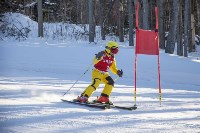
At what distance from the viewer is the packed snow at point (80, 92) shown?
609cm

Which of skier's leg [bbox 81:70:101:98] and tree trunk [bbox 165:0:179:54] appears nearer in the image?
skier's leg [bbox 81:70:101:98]

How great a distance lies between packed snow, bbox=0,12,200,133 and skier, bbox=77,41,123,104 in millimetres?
533

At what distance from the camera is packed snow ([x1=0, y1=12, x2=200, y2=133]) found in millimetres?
6090

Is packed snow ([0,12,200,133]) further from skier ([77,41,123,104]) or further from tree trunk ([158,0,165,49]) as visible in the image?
tree trunk ([158,0,165,49])

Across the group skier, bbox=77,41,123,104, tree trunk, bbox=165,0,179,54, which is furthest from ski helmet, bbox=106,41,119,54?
tree trunk, bbox=165,0,179,54

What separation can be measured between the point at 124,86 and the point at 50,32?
16.1 meters

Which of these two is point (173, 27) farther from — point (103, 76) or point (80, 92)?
point (103, 76)

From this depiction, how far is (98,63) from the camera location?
8.34 metres

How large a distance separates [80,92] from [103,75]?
168cm

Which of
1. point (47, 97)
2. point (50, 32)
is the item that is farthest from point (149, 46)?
point (50, 32)

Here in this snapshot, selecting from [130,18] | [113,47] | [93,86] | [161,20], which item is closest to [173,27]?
[161,20]

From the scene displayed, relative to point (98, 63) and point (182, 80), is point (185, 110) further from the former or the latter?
point (182, 80)

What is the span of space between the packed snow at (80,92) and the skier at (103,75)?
0.53m

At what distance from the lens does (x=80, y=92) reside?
9719 mm
